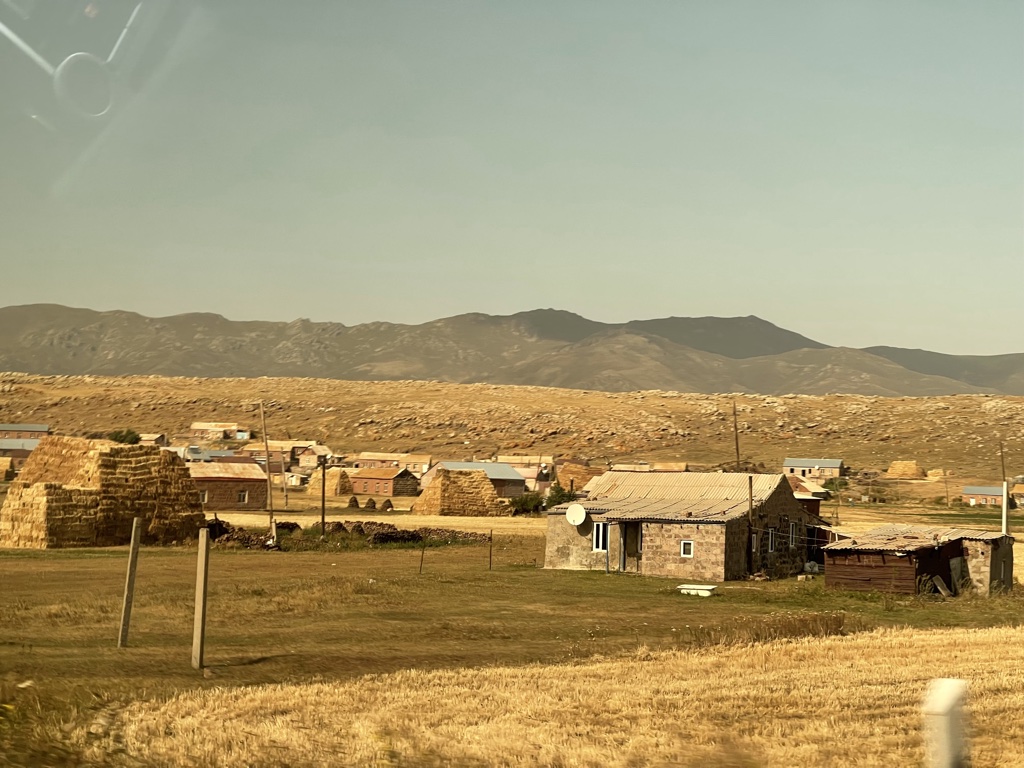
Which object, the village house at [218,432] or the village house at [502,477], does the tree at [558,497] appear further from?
the village house at [218,432]

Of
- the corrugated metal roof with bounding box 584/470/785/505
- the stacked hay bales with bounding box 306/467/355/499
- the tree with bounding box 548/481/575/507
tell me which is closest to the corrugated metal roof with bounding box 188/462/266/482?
the stacked hay bales with bounding box 306/467/355/499

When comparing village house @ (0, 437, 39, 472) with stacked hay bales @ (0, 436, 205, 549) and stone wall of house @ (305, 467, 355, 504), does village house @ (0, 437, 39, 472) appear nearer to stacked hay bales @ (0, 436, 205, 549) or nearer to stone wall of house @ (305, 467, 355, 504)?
stone wall of house @ (305, 467, 355, 504)

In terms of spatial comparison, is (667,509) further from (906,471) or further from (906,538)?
(906,471)

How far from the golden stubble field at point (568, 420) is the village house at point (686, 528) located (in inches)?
2884

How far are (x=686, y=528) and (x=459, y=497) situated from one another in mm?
34022

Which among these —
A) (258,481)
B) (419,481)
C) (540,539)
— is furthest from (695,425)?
(540,539)

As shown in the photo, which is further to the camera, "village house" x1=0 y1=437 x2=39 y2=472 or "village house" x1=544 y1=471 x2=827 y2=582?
"village house" x1=0 y1=437 x2=39 y2=472

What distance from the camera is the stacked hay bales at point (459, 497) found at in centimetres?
7494

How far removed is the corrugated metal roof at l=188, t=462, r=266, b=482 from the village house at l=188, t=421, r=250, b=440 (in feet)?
218

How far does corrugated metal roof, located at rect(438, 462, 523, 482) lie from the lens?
302 ft

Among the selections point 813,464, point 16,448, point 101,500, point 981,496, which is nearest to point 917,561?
point 101,500

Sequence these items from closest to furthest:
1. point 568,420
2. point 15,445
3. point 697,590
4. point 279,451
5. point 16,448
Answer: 1. point 697,590
2. point 16,448
3. point 15,445
4. point 279,451
5. point 568,420

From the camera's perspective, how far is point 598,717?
15539mm

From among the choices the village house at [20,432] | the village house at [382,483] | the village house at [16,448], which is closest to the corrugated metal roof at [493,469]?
the village house at [382,483]
